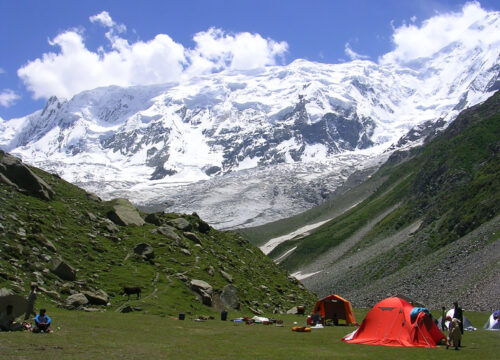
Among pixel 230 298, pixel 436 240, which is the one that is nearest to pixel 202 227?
pixel 230 298

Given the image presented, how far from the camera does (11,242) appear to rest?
146ft

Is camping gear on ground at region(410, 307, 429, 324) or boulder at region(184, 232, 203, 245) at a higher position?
boulder at region(184, 232, 203, 245)

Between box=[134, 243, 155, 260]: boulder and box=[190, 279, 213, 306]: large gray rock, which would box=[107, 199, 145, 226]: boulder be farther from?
box=[190, 279, 213, 306]: large gray rock

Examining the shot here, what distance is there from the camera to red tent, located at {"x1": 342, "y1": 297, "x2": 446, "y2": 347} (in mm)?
32312

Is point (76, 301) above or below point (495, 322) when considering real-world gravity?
above

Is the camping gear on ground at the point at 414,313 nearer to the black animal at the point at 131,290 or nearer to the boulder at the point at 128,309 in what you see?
the boulder at the point at 128,309

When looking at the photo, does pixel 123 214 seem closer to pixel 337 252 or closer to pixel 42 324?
pixel 42 324

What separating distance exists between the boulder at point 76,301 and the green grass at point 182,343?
1.73 metres

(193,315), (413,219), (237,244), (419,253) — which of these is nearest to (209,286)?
(193,315)

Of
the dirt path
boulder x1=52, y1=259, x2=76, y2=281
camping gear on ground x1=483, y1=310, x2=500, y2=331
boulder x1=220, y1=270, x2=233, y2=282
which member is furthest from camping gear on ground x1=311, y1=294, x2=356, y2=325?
the dirt path

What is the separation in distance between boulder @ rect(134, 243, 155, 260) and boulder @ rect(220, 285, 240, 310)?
332 inches

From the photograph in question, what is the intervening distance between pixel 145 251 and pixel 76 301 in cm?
1399

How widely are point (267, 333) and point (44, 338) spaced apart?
14853mm

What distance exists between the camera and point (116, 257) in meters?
53.0
